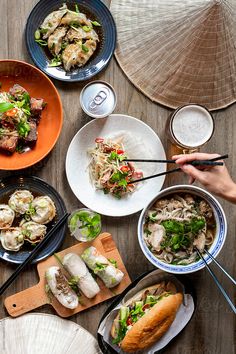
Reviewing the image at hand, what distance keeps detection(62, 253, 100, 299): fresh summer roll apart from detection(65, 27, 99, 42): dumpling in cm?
117

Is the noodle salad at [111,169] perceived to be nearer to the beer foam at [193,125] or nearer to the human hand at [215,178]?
the beer foam at [193,125]

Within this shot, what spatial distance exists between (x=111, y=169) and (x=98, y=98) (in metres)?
0.39

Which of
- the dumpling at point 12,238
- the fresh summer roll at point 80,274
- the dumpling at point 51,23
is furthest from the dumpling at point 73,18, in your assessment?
the fresh summer roll at point 80,274

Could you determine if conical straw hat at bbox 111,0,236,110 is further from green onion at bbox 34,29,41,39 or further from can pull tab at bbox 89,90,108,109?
green onion at bbox 34,29,41,39

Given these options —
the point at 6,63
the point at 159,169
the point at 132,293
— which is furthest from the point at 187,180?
the point at 6,63

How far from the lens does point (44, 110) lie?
9.70 feet

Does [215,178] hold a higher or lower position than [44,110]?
lower

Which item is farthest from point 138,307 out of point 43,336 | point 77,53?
point 77,53

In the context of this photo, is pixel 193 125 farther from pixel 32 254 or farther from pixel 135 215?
pixel 32 254

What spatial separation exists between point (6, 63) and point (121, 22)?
0.67m

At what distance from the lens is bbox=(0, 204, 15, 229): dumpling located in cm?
286

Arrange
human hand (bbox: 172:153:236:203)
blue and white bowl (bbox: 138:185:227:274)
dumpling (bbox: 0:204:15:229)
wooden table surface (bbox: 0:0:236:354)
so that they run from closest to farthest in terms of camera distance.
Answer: human hand (bbox: 172:153:236:203)
blue and white bowl (bbox: 138:185:227:274)
dumpling (bbox: 0:204:15:229)
wooden table surface (bbox: 0:0:236:354)

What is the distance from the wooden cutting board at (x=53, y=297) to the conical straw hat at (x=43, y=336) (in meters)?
0.05

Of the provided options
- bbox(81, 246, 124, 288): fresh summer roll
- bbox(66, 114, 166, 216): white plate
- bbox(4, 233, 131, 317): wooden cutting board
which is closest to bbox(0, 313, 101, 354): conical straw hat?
bbox(4, 233, 131, 317): wooden cutting board
